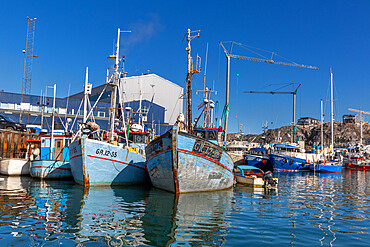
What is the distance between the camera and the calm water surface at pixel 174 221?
8.55 meters

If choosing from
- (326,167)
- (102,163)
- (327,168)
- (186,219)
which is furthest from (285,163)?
(186,219)

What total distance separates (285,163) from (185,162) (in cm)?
3783

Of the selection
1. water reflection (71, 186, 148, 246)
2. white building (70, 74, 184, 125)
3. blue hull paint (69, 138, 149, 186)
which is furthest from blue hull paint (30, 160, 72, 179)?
white building (70, 74, 184, 125)

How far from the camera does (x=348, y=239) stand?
9.11 metres

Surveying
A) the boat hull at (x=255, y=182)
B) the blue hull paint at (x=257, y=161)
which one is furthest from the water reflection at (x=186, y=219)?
the blue hull paint at (x=257, y=161)

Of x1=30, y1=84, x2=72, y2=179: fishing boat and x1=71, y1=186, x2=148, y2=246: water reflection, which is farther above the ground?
x1=30, y1=84, x2=72, y2=179: fishing boat

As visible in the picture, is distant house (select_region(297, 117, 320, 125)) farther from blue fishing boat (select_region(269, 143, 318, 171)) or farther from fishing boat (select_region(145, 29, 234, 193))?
fishing boat (select_region(145, 29, 234, 193))

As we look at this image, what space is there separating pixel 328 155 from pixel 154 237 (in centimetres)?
5849

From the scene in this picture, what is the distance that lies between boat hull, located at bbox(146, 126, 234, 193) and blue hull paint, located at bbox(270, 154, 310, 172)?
32893 millimetres

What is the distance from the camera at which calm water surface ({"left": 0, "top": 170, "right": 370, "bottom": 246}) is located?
8.55 meters

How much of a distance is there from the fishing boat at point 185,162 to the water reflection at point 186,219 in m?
0.88

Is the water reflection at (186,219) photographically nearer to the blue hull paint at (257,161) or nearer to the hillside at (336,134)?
the blue hull paint at (257,161)

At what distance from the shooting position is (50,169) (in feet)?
80.3

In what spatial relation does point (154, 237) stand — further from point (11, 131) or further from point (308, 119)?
point (308, 119)
